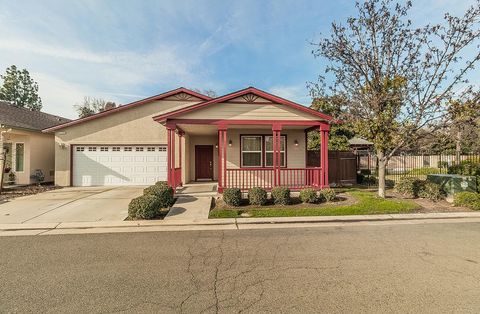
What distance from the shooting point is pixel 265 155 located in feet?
44.5

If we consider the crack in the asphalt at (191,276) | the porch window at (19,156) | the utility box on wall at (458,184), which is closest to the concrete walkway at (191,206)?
the crack in the asphalt at (191,276)

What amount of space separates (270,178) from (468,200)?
7.56 meters

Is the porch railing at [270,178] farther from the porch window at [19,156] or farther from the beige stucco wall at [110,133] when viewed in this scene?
the porch window at [19,156]

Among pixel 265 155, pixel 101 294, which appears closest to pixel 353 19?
pixel 265 155

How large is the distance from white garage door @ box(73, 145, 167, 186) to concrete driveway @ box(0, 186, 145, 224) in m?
2.68

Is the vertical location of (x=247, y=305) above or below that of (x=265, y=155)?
below

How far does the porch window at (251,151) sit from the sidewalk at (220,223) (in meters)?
5.75

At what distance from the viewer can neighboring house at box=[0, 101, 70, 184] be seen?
14.4 meters

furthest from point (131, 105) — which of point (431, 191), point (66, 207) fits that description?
point (431, 191)

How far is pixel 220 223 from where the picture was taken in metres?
7.53

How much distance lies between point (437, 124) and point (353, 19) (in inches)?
199

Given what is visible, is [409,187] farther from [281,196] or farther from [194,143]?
[194,143]

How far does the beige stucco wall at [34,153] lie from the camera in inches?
596

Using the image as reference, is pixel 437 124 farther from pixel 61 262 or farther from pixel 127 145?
pixel 127 145
